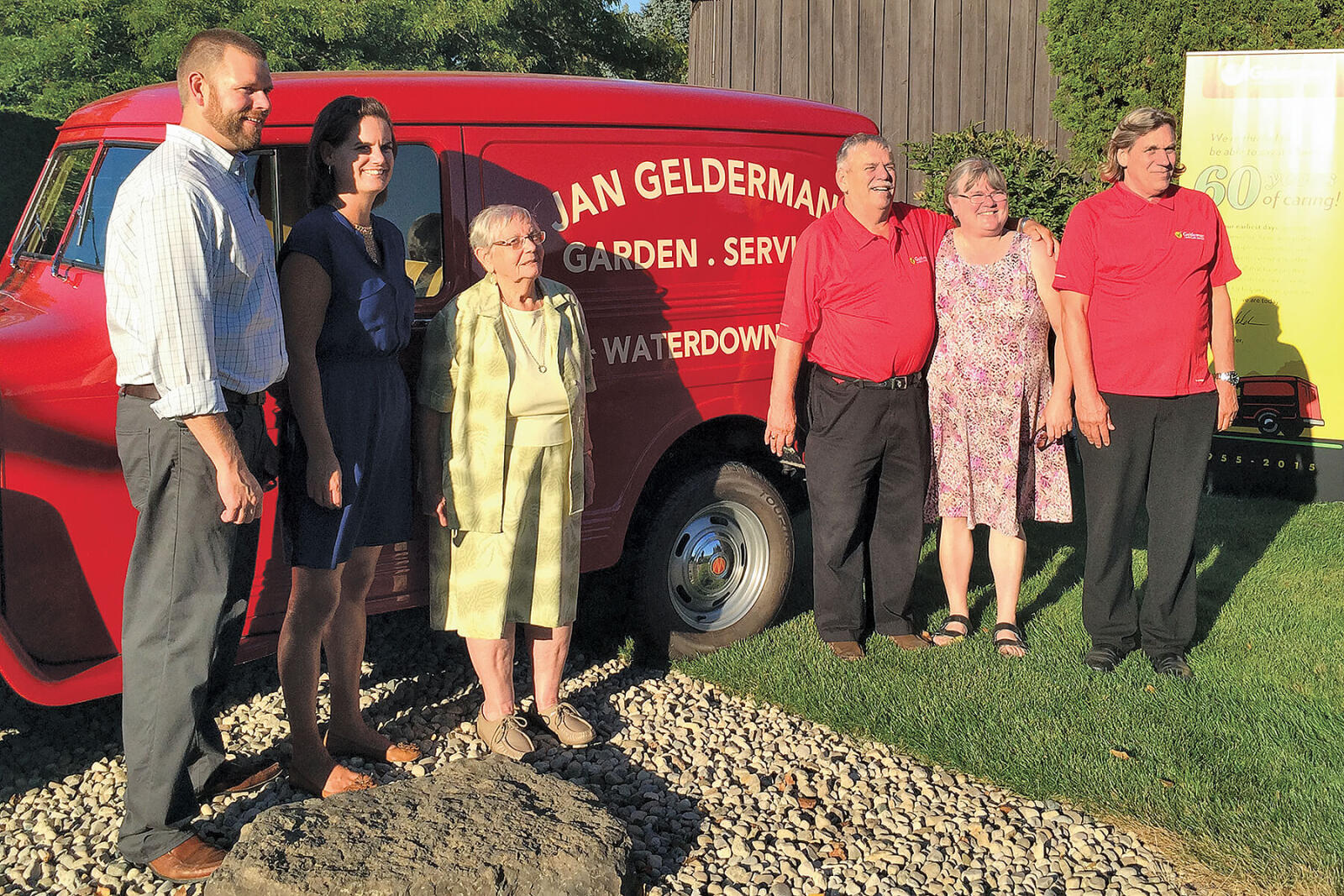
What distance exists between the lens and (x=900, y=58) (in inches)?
418

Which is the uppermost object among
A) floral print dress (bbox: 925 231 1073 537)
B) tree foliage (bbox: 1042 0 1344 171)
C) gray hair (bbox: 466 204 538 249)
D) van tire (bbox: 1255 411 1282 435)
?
tree foliage (bbox: 1042 0 1344 171)

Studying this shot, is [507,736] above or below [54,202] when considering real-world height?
below

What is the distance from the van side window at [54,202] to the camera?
3918mm

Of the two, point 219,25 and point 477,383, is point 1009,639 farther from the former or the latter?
point 219,25

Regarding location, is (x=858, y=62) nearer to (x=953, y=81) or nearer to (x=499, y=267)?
(x=953, y=81)

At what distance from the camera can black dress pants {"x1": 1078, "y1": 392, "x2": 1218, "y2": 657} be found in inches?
173

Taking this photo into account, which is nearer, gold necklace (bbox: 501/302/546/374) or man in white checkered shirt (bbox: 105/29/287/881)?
man in white checkered shirt (bbox: 105/29/287/881)

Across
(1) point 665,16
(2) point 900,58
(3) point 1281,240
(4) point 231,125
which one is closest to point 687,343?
(4) point 231,125

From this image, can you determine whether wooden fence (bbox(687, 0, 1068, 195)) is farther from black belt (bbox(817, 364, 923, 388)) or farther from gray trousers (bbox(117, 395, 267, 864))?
gray trousers (bbox(117, 395, 267, 864))

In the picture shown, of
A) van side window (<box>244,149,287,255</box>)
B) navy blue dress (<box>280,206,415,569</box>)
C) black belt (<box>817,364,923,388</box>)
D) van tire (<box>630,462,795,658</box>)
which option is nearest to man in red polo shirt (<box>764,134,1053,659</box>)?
black belt (<box>817,364,923,388</box>)

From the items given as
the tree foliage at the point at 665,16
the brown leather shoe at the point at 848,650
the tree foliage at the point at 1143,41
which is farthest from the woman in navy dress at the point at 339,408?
the tree foliage at the point at 665,16

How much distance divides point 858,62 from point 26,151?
25.3 feet

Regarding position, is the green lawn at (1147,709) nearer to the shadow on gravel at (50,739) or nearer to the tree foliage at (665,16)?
the shadow on gravel at (50,739)

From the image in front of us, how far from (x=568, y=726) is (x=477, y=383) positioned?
128 centimetres
